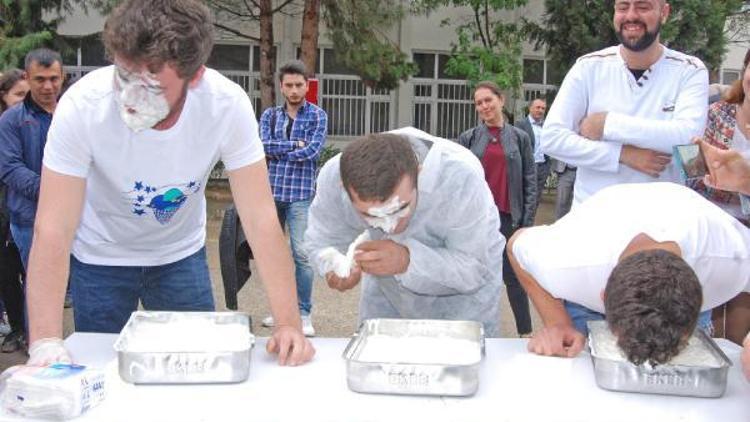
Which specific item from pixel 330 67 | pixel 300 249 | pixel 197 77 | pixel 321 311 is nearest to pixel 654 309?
pixel 197 77

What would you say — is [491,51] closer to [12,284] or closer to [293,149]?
[293,149]

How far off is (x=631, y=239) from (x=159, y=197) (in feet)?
4.11

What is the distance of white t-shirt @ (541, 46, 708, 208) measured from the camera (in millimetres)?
2771

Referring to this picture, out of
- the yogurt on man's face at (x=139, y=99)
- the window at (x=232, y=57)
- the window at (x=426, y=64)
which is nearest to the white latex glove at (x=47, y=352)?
the yogurt on man's face at (x=139, y=99)

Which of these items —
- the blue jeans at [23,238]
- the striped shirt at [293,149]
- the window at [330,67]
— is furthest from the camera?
the window at [330,67]

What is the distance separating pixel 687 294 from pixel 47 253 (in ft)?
4.89

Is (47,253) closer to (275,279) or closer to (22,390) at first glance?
(22,390)

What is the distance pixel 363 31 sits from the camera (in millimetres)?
11922

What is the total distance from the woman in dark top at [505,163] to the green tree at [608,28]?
23.9ft

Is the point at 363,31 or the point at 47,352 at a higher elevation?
the point at 363,31

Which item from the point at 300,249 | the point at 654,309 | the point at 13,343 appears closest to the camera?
the point at 654,309

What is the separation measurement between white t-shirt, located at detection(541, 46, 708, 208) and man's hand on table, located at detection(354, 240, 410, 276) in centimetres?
94

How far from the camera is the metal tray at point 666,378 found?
1845 mm

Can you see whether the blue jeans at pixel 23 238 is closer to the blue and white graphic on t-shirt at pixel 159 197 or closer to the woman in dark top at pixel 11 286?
the woman in dark top at pixel 11 286
